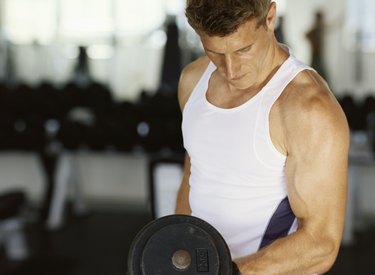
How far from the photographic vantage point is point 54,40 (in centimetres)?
491

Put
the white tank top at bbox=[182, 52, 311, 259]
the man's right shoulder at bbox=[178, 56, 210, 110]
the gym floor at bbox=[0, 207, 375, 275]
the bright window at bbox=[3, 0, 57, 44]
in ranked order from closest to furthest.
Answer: the white tank top at bbox=[182, 52, 311, 259]
the man's right shoulder at bbox=[178, 56, 210, 110]
the gym floor at bbox=[0, 207, 375, 275]
the bright window at bbox=[3, 0, 57, 44]

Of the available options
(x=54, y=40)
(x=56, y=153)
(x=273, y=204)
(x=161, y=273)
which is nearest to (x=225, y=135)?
(x=273, y=204)

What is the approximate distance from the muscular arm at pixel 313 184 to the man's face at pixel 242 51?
0.09 m

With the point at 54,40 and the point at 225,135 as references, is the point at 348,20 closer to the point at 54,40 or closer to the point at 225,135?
the point at 54,40

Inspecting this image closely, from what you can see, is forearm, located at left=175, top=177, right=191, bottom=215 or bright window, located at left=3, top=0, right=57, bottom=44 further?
bright window, located at left=3, top=0, right=57, bottom=44

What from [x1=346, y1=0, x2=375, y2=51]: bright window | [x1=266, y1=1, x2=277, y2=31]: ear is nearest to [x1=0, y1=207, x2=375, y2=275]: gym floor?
[x1=346, y1=0, x2=375, y2=51]: bright window

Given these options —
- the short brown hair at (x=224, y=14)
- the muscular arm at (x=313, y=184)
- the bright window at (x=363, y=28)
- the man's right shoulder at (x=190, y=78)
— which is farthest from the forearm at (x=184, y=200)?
the bright window at (x=363, y=28)

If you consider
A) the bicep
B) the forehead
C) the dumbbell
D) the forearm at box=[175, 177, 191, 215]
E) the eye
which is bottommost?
the forearm at box=[175, 177, 191, 215]

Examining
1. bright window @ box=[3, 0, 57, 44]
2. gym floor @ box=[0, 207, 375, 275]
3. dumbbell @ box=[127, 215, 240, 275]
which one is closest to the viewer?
dumbbell @ box=[127, 215, 240, 275]

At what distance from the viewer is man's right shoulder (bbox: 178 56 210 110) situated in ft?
3.95

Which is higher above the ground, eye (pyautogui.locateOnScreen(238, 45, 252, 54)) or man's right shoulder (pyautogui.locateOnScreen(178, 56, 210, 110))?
eye (pyautogui.locateOnScreen(238, 45, 252, 54))

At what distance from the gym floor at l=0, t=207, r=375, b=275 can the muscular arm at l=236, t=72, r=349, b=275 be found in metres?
2.00

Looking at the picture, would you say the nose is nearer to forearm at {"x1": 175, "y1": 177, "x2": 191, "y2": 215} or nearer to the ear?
the ear

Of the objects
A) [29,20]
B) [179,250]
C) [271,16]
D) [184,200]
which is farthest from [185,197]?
[29,20]
